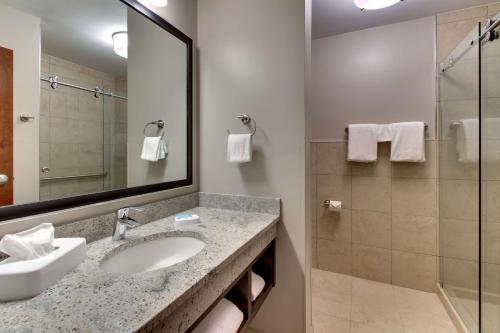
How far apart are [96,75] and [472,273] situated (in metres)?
2.63

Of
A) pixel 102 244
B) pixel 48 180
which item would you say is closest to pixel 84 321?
pixel 102 244

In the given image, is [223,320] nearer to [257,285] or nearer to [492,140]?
[257,285]

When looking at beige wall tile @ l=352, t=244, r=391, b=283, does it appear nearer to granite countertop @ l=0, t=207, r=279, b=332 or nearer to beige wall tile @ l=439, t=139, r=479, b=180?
beige wall tile @ l=439, t=139, r=479, b=180

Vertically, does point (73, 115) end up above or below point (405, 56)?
below

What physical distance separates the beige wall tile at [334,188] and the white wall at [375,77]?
41 centimetres

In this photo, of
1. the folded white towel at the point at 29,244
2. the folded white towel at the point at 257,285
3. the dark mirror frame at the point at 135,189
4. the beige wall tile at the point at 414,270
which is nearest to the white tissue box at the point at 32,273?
the folded white towel at the point at 29,244

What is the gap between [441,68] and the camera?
1.91 m

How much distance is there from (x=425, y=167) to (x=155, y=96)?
2.21m

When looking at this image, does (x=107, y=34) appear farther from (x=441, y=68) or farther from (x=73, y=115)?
(x=441, y=68)

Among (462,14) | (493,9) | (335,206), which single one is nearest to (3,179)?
(335,206)

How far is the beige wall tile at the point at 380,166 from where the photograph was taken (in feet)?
6.95

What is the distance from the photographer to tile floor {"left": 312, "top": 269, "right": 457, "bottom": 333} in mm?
1638

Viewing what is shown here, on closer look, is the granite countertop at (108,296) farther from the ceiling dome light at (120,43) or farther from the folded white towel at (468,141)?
the folded white towel at (468,141)

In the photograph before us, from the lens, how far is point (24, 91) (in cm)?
86
